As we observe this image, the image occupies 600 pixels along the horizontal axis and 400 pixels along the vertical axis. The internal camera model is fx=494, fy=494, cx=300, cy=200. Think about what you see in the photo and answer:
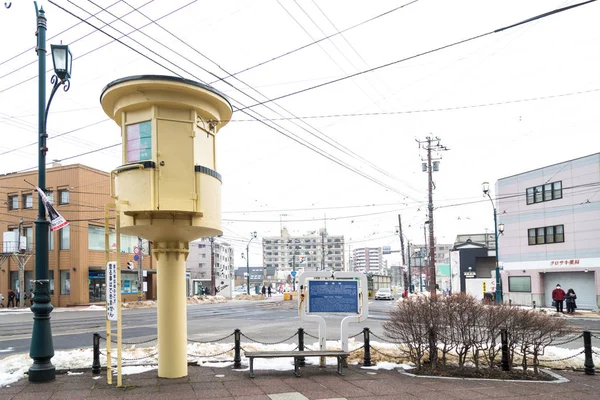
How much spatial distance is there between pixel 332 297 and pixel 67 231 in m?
38.9

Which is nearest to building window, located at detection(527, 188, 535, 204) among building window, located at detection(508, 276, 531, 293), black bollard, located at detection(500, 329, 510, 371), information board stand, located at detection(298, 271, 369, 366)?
building window, located at detection(508, 276, 531, 293)

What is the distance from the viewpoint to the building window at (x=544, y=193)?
3791 cm

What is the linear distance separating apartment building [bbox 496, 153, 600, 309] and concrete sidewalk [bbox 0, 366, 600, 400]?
26.4m

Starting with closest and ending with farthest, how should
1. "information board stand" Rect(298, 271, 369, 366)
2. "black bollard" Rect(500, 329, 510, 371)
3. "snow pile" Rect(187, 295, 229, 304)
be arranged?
"black bollard" Rect(500, 329, 510, 371) → "information board stand" Rect(298, 271, 369, 366) → "snow pile" Rect(187, 295, 229, 304)

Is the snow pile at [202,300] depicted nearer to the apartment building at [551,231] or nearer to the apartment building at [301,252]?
the apartment building at [551,231]

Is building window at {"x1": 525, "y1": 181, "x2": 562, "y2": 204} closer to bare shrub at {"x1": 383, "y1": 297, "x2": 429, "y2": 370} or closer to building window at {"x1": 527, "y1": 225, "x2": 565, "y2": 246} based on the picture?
building window at {"x1": 527, "y1": 225, "x2": 565, "y2": 246}

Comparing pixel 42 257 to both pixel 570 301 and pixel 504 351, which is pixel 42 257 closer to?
pixel 504 351

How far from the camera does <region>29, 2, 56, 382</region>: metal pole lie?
9.56 meters

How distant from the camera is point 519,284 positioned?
41812mm

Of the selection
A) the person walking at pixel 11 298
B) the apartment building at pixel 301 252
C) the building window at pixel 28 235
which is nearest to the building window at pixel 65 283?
the person walking at pixel 11 298

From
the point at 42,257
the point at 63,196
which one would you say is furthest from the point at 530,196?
the point at 63,196

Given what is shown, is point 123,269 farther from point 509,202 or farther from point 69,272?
point 509,202

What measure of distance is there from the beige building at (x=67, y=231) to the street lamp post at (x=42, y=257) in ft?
108

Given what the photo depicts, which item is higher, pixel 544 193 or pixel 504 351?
pixel 544 193
